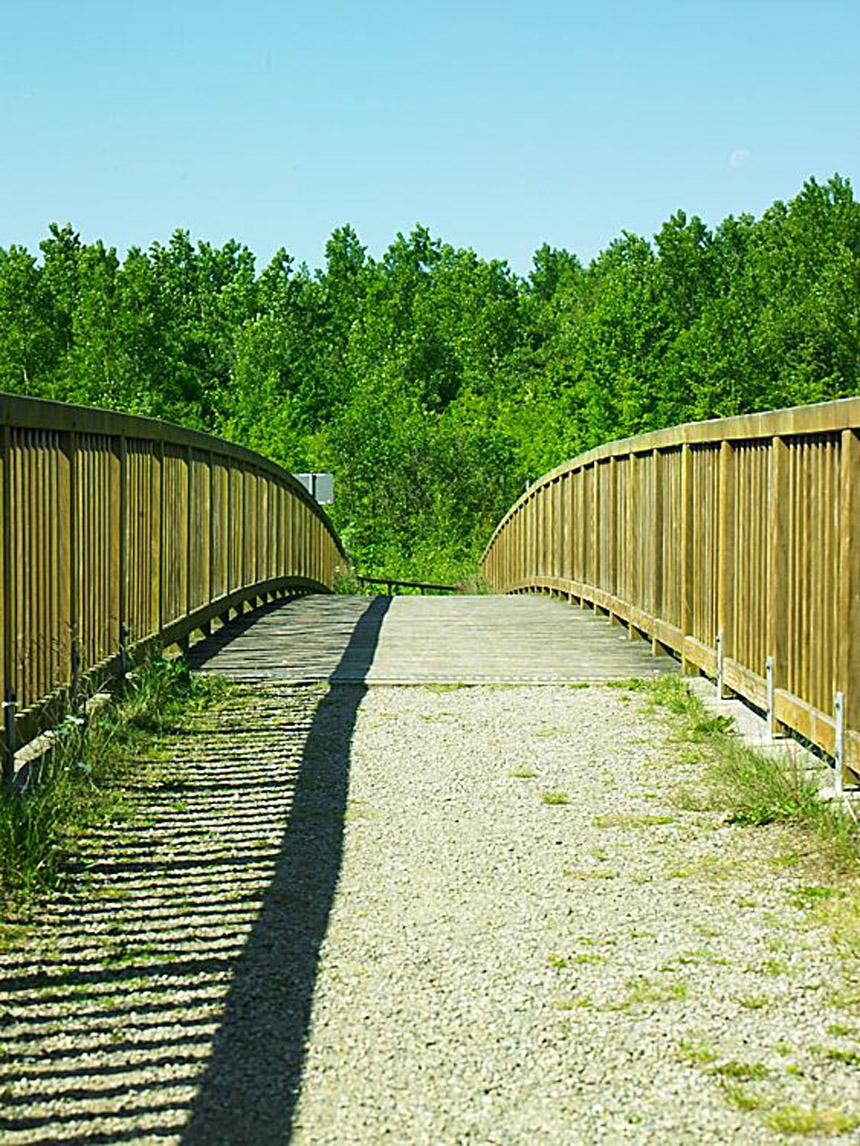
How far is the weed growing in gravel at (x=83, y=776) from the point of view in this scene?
5.81 meters

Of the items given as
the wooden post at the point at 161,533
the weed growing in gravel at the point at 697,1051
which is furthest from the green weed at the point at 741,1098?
the wooden post at the point at 161,533

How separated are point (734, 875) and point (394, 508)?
46.0 metres

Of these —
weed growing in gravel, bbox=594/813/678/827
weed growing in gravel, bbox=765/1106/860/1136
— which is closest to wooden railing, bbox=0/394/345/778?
weed growing in gravel, bbox=594/813/678/827

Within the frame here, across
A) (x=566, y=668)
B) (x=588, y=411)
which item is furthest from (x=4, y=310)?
(x=566, y=668)

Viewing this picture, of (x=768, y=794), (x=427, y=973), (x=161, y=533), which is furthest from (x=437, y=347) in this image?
(x=427, y=973)

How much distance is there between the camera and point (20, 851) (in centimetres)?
583

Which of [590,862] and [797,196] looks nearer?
[590,862]

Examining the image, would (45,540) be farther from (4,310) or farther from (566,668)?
(4,310)

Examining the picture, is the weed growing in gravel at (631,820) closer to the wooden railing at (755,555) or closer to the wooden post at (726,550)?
the wooden railing at (755,555)

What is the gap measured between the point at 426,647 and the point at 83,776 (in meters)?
5.75

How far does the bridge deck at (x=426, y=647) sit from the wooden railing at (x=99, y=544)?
0.52 metres

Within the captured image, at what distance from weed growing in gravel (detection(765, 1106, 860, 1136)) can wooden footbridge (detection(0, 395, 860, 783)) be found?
2.47 m

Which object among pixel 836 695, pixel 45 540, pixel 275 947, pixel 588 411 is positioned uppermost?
pixel 588 411

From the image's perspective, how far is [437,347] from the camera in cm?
8306
